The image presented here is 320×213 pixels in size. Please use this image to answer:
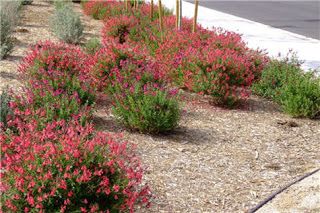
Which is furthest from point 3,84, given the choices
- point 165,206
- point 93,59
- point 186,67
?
point 165,206

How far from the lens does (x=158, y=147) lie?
7.04m

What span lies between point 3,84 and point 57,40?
433cm

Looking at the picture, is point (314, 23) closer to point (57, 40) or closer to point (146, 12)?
point (146, 12)

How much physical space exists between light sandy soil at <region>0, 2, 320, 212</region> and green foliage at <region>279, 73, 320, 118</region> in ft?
0.42

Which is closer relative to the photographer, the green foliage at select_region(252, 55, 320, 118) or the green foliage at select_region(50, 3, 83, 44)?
the green foliage at select_region(252, 55, 320, 118)

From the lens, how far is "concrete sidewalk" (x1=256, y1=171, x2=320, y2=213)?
544cm

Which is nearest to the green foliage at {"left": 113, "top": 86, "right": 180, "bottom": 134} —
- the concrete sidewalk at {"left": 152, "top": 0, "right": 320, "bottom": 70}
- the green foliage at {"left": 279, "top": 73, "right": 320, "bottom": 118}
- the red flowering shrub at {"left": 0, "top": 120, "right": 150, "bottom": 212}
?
the green foliage at {"left": 279, "top": 73, "right": 320, "bottom": 118}

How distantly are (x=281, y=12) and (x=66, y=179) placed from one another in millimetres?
17544

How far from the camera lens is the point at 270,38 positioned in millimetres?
14875

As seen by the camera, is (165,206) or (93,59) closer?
(165,206)

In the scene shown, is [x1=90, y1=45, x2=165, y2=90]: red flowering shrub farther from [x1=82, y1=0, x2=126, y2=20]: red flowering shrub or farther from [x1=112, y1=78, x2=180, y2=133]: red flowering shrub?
[x1=82, y1=0, x2=126, y2=20]: red flowering shrub

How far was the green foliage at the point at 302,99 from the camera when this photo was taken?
27.5ft

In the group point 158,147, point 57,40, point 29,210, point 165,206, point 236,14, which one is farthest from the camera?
point 236,14

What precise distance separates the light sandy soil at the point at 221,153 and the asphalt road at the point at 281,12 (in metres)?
7.66
